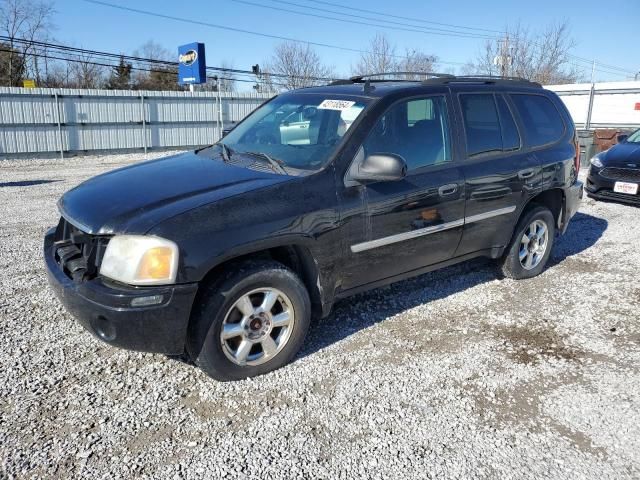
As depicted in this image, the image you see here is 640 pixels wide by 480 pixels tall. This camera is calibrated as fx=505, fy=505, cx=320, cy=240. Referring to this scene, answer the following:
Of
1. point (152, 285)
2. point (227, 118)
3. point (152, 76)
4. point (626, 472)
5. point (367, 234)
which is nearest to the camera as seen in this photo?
point (626, 472)

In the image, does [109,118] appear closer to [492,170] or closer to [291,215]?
[492,170]

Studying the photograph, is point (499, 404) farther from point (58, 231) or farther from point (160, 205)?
point (58, 231)

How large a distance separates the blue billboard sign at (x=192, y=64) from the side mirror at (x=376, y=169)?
67.9ft

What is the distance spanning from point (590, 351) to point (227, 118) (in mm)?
19660

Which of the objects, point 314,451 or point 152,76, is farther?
point 152,76

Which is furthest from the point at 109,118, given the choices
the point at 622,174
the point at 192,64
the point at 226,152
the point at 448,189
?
the point at 448,189

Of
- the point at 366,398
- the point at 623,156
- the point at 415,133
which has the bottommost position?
the point at 366,398

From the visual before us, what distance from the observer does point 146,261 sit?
8.93 feet

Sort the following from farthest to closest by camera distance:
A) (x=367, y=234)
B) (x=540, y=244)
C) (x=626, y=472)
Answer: (x=540, y=244) → (x=367, y=234) → (x=626, y=472)

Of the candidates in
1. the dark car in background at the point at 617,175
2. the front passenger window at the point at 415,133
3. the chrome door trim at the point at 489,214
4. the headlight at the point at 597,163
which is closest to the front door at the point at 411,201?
the front passenger window at the point at 415,133

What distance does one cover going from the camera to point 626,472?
2484 millimetres

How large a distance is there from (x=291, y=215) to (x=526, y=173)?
2.61 meters

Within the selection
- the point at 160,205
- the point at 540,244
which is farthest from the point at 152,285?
the point at 540,244

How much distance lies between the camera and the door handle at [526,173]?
4598 mm
